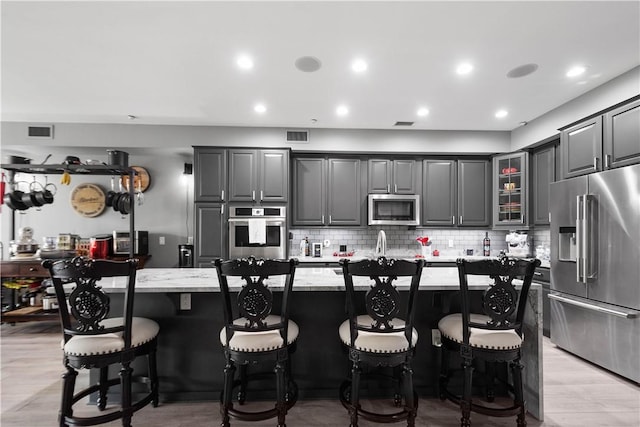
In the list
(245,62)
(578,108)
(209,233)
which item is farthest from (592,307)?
(209,233)

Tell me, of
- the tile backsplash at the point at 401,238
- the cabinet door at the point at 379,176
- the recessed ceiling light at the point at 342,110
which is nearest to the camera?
the recessed ceiling light at the point at 342,110

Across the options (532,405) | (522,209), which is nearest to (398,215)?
(522,209)

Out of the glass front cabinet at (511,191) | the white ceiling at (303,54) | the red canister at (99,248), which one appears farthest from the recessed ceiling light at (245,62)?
the glass front cabinet at (511,191)

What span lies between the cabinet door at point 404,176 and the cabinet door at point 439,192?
6.7 inches

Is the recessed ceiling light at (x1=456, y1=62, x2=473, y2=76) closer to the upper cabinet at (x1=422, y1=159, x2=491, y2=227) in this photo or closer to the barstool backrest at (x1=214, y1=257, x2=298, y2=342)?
the upper cabinet at (x1=422, y1=159, x2=491, y2=227)

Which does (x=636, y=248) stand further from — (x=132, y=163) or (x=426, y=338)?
(x=132, y=163)

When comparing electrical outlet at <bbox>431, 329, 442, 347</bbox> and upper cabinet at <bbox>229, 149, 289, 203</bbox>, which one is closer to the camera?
electrical outlet at <bbox>431, 329, 442, 347</bbox>

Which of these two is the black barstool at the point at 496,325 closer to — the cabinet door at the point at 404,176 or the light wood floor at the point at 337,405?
the light wood floor at the point at 337,405

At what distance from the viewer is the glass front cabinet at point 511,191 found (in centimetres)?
423

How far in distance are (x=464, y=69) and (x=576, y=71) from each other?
1047 mm

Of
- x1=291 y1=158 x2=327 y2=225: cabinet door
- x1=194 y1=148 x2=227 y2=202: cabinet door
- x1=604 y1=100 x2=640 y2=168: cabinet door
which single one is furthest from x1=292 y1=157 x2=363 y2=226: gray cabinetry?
x1=604 y1=100 x2=640 y2=168: cabinet door

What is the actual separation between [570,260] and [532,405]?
1.73m

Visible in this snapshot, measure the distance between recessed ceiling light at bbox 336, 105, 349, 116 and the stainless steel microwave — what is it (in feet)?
4.24

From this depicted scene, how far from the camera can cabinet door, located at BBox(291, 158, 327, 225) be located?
4.48 metres
